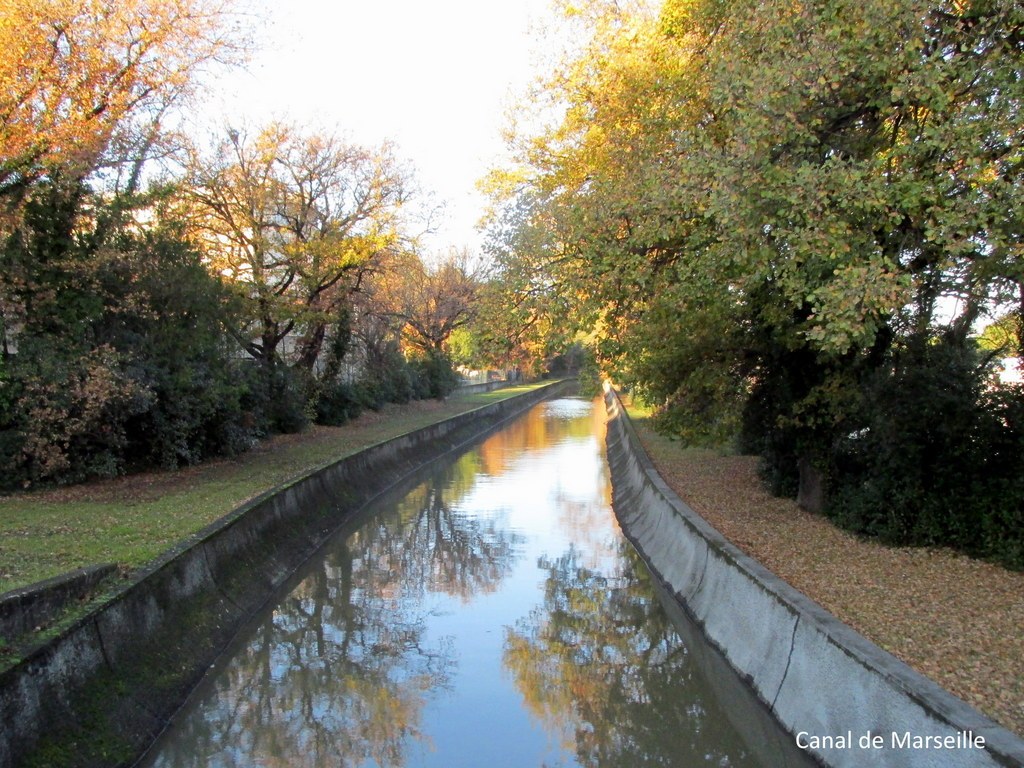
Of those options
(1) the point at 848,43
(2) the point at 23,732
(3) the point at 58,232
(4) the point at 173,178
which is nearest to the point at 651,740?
(2) the point at 23,732

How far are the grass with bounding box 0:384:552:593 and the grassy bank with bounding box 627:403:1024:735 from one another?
7.32 m

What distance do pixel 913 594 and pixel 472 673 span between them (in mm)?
4628

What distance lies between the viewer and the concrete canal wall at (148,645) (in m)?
5.82

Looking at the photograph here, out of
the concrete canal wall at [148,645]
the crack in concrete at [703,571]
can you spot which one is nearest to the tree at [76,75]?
the concrete canal wall at [148,645]

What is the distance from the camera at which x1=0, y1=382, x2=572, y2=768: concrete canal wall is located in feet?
19.1

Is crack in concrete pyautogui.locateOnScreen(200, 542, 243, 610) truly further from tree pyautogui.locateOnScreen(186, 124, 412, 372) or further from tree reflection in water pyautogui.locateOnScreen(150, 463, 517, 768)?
tree pyautogui.locateOnScreen(186, 124, 412, 372)

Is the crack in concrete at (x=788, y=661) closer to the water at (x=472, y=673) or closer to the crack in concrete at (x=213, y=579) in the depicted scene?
the water at (x=472, y=673)

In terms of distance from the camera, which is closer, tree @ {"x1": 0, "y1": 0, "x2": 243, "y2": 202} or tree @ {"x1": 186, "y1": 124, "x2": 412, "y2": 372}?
tree @ {"x1": 0, "y1": 0, "x2": 243, "y2": 202}

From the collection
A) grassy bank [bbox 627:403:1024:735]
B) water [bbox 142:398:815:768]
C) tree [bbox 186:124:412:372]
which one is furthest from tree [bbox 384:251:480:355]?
grassy bank [bbox 627:403:1024:735]

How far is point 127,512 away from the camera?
12.7 m

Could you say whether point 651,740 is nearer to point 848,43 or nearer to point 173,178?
point 848,43

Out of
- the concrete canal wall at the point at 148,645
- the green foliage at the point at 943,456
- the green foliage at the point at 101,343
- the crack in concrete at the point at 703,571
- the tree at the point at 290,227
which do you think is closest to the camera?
the concrete canal wall at the point at 148,645

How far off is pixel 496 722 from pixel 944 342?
7.49 m

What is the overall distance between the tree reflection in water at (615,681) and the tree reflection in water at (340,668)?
3.64ft
